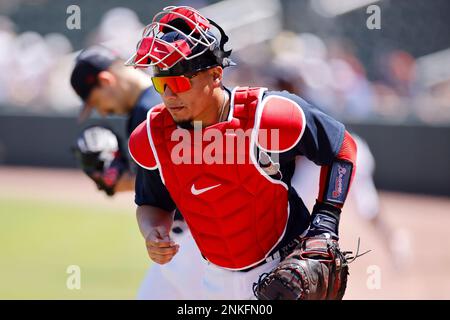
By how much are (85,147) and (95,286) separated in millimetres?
2332

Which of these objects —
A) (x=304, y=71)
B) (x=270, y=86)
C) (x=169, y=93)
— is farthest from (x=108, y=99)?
(x=304, y=71)

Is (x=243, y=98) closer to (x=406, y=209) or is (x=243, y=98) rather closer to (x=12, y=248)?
(x=12, y=248)

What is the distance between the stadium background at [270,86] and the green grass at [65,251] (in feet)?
0.06

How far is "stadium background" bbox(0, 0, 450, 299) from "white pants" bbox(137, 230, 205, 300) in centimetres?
218

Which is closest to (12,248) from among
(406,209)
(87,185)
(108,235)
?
(108,235)

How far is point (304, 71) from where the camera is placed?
10.4 metres

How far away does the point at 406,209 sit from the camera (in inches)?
429

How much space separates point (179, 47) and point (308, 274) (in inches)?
45.9

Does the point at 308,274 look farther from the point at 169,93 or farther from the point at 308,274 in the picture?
the point at 169,93

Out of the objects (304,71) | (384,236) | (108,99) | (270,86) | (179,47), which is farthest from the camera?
(304,71)

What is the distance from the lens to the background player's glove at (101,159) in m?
5.17

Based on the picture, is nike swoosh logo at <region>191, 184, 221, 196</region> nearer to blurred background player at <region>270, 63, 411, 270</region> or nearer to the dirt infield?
blurred background player at <region>270, 63, 411, 270</region>

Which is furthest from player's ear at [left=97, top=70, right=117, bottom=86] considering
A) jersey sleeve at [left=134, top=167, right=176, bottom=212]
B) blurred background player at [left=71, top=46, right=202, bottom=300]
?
jersey sleeve at [left=134, top=167, right=176, bottom=212]

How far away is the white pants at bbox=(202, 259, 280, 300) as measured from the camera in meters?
3.88
